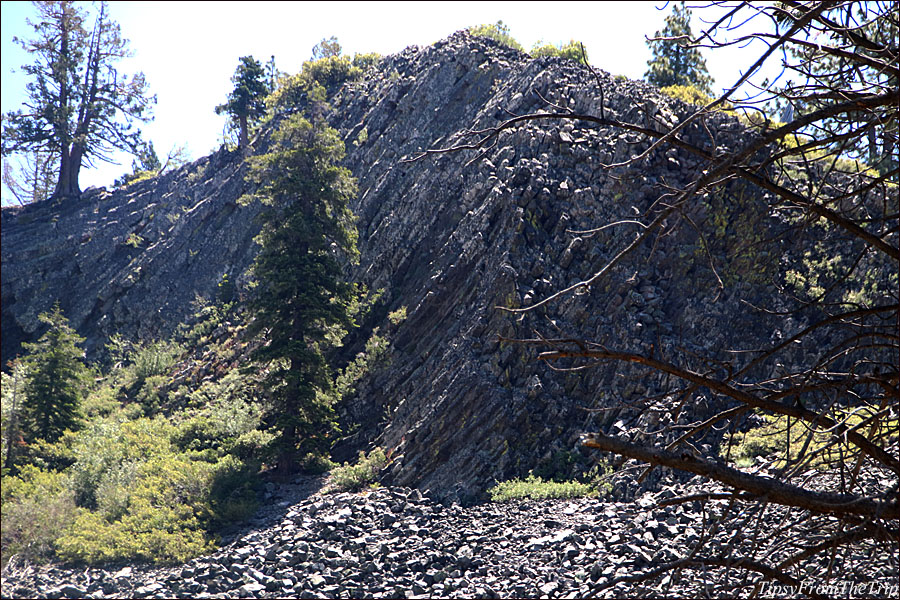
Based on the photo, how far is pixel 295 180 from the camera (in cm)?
1667

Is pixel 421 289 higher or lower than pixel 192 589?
higher

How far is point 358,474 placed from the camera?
45.8 ft

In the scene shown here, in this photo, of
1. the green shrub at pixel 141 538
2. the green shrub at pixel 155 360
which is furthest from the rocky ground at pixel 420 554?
the green shrub at pixel 155 360

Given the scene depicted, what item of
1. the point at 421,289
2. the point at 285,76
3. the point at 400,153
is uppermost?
the point at 285,76

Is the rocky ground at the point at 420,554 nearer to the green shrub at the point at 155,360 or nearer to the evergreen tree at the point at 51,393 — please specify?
the evergreen tree at the point at 51,393

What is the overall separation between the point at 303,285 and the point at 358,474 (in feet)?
15.4

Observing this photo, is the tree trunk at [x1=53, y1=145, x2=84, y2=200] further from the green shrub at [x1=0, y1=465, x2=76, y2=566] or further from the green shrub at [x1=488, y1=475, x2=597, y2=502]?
the green shrub at [x1=488, y1=475, x2=597, y2=502]

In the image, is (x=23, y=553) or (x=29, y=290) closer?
(x=23, y=553)

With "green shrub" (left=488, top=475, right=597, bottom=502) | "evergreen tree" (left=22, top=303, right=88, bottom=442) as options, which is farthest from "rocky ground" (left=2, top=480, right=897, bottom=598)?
"evergreen tree" (left=22, top=303, right=88, bottom=442)

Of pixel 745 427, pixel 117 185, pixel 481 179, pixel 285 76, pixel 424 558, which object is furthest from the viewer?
pixel 117 185

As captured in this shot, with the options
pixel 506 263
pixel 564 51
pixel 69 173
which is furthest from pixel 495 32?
pixel 69 173

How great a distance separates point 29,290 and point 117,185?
10.4 metres

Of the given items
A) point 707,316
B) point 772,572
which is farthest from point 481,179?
point 772,572

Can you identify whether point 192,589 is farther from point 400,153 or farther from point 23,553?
point 400,153
